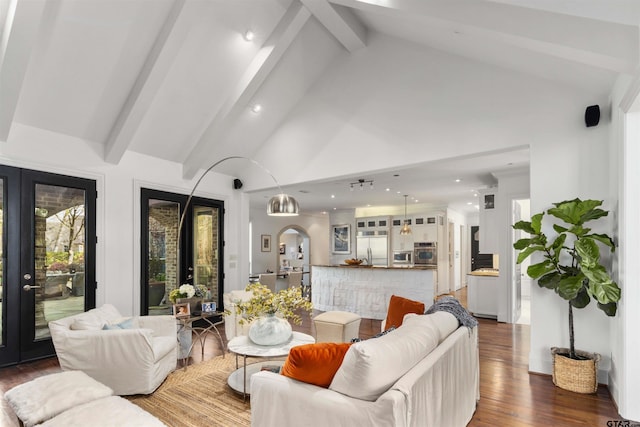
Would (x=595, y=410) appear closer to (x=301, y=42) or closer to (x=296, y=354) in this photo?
(x=296, y=354)

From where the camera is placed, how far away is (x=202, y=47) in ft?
14.1

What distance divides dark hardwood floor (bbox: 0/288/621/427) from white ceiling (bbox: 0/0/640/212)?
7.79 ft

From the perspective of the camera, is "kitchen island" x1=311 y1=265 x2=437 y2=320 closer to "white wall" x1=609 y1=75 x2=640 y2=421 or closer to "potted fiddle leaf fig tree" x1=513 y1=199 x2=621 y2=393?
"potted fiddle leaf fig tree" x1=513 y1=199 x2=621 y2=393

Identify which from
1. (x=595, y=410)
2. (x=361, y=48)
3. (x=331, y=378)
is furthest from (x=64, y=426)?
(x=361, y=48)

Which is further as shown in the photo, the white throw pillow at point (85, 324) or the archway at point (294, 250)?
the archway at point (294, 250)

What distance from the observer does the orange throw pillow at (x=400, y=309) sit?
11.9 ft

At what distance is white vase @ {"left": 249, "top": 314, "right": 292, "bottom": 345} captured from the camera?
126 inches

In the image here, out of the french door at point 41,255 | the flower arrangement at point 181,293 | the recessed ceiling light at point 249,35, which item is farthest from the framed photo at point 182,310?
the recessed ceiling light at point 249,35

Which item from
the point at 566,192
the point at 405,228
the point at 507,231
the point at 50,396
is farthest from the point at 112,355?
the point at 405,228

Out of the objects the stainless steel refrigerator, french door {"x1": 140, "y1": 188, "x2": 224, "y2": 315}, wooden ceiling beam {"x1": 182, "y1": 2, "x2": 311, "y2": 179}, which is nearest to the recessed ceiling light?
wooden ceiling beam {"x1": 182, "y1": 2, "x2": 311, "y2": 179}

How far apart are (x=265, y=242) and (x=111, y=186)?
726 centimetres

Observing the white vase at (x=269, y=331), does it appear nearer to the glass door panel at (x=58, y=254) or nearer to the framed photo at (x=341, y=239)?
the glass door panel at (x=58, y=254)

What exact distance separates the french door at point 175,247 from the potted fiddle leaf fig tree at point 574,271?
4161 millimetres

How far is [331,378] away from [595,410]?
2478 mm
